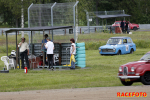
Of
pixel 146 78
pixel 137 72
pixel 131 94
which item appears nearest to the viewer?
pixel 131 94

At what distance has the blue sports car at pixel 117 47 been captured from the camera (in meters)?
26.4

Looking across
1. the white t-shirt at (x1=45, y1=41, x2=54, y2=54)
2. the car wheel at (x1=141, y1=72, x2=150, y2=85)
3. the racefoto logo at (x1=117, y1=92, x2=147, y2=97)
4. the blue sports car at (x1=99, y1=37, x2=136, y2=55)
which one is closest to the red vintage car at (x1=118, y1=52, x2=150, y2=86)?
the car wheel at (x1=141, y1=72, x2=150, y2=85)

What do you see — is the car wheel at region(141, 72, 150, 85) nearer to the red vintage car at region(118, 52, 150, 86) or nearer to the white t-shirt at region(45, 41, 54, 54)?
the red vintage car at region(118, 52, 150, 86)

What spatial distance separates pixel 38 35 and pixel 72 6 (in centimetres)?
315

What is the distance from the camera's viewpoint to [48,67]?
19.2 meters

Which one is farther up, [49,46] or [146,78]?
[49,46]

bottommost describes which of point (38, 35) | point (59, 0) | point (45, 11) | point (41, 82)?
point (41, 82)

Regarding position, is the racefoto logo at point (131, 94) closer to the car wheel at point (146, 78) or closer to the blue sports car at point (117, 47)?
the car wheel at point (146, 78)

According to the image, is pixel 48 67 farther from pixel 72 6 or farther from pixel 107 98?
pixel 107 98

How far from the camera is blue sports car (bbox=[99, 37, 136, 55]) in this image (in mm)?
26406

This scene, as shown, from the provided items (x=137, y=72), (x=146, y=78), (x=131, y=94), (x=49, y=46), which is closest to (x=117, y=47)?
(x=49, y=46)

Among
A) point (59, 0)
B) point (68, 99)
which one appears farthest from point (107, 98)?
point (59, 0)

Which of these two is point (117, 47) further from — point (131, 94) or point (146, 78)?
point (131, 94)

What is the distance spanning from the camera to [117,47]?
86.7 feet
